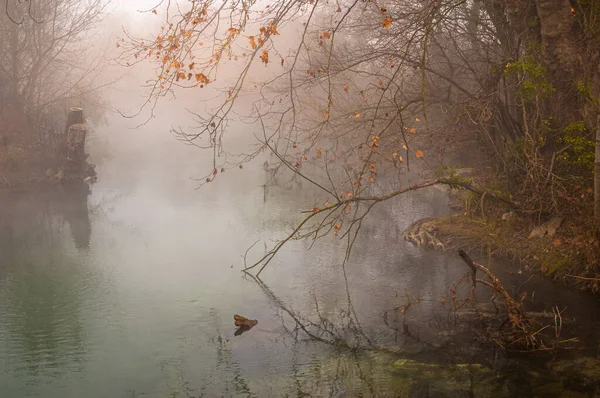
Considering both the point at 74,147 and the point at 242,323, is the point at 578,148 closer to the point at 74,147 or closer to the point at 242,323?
the point at 242,323

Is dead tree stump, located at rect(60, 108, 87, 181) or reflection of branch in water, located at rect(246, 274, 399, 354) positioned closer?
reflection of branch in water, located at rect(246, 274, 399, 354)

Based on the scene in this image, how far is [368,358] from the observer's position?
7.36m

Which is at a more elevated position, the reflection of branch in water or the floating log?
the floating log

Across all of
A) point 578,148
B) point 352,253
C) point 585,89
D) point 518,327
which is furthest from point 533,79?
point 518,327

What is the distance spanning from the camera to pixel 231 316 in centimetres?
875

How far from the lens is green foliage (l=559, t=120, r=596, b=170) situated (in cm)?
978

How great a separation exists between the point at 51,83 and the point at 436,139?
13.3 m

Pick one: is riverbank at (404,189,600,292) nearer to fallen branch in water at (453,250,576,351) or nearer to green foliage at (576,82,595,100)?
fallen branch in water at (453,250,576,351)

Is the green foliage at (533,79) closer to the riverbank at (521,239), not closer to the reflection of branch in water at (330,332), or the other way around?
the riverbank at (521,239)

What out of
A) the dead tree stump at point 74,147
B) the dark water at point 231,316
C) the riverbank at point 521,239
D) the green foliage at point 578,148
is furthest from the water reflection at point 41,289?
the green foliage at point 578,148

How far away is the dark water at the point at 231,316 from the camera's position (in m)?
6.79

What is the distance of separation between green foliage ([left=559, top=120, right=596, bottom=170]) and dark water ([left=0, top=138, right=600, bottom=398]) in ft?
6.47

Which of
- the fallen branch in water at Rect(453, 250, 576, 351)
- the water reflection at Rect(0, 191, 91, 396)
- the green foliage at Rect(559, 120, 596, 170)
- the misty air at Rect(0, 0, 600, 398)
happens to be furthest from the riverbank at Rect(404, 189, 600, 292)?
the water reflection at Rect(0, 191, 91, 396)

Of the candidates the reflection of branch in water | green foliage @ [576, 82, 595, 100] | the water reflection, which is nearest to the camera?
the water reflection
